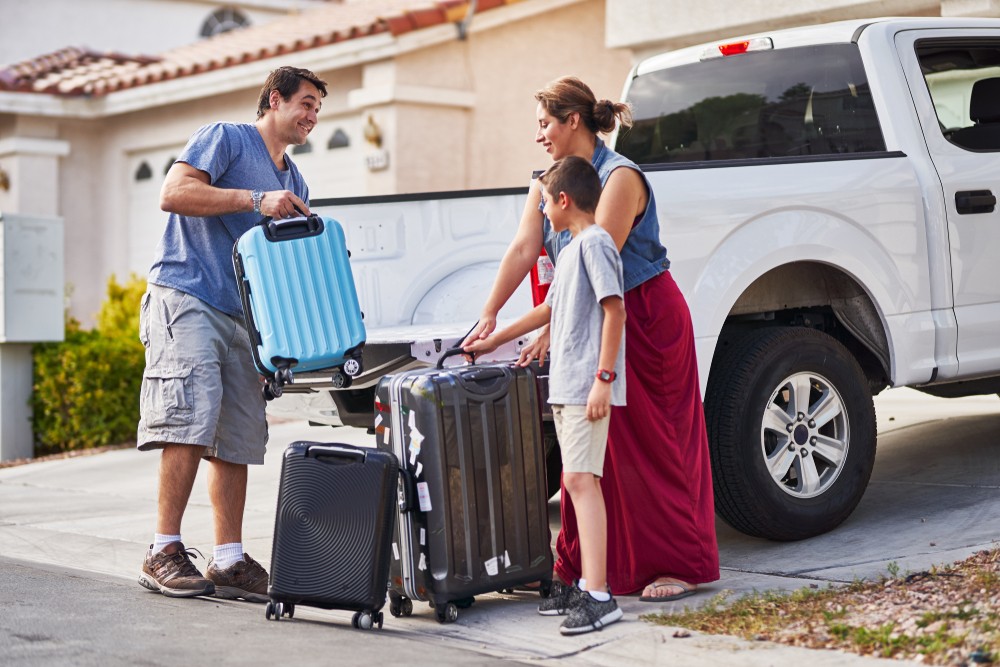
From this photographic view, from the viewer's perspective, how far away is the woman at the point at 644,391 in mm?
5090

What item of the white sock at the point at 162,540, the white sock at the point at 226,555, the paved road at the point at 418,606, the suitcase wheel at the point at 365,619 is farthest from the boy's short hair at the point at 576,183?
the white sock at the point at 162,540

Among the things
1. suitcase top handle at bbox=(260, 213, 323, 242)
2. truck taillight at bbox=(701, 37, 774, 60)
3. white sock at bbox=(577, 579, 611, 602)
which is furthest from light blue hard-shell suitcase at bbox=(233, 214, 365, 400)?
truck taillight at bbox=(701, 37, 774, 60)

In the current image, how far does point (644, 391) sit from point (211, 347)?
169 cm

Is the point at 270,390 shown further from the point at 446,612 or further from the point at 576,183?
the point at 576,183

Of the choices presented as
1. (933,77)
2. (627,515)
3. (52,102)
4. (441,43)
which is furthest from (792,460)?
(52,102)

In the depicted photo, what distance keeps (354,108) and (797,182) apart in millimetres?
7916

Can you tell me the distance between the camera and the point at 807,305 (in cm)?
609

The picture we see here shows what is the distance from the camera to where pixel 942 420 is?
344 inches

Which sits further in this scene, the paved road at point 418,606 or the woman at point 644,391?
the woman at point 644,391

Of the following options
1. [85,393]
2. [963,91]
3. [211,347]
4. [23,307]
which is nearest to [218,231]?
[211,347]

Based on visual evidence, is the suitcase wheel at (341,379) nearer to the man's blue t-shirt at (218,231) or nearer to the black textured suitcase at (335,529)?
the black textured suitcase at (335,529)

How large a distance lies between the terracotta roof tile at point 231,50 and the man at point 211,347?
7133 mm

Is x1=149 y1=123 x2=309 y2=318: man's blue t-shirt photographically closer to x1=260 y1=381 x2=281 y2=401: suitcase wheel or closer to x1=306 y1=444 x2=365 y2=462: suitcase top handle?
x1=260 y1=381 x2=281 y2=401: suitcase wheel

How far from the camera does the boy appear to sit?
4.72 meters
